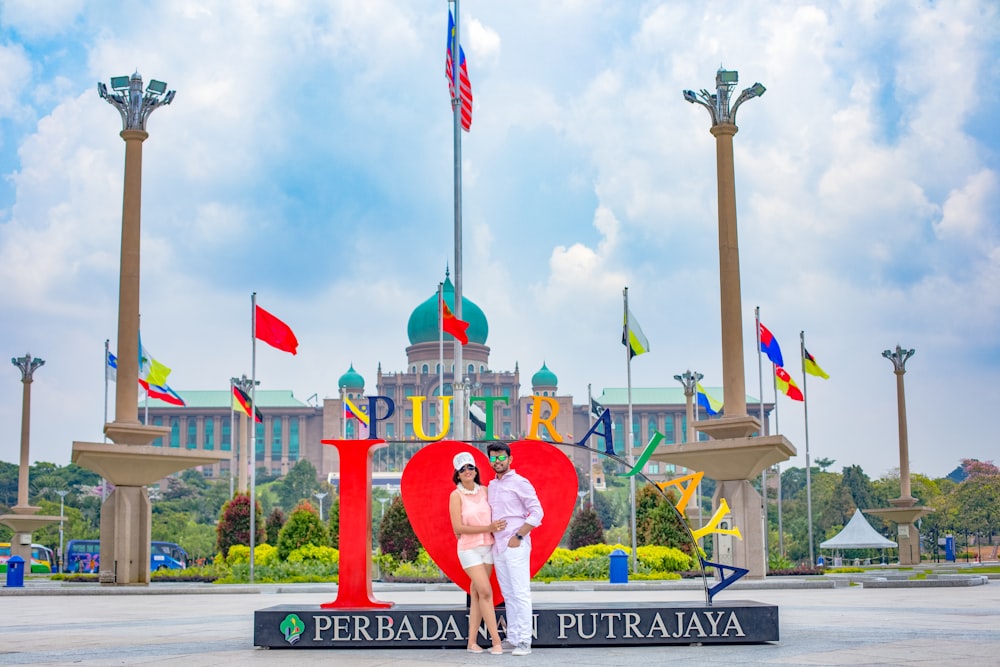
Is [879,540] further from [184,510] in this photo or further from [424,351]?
[424,351]

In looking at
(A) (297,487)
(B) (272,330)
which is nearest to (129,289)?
(B) (272,330)

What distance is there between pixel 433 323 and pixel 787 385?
71399 millimetres

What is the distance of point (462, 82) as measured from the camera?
24.9m

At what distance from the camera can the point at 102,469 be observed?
2836 centimetres

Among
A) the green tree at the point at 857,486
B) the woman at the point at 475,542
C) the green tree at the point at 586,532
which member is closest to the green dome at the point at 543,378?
the green tree at the point at 857,486

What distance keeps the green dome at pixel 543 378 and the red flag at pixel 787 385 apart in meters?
81.4

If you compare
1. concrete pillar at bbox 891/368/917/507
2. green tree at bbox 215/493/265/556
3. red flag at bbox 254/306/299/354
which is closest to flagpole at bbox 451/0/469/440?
red flag at bbox 254/306/299/354

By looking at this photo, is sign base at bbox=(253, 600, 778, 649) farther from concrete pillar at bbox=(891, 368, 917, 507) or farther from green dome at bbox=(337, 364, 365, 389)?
green dome at bbox=(337, 364, 365, 389)

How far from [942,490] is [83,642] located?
243ft

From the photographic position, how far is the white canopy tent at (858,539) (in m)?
51.0

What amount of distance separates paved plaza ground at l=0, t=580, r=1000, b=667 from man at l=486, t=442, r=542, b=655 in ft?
1.08

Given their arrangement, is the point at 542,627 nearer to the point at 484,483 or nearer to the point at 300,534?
the point at 484,483

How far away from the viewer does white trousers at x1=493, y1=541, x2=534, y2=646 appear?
34.0 ft

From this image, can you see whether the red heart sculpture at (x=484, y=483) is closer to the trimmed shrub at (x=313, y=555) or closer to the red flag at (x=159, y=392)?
the trimmed shrub at (x=313, y=555)
